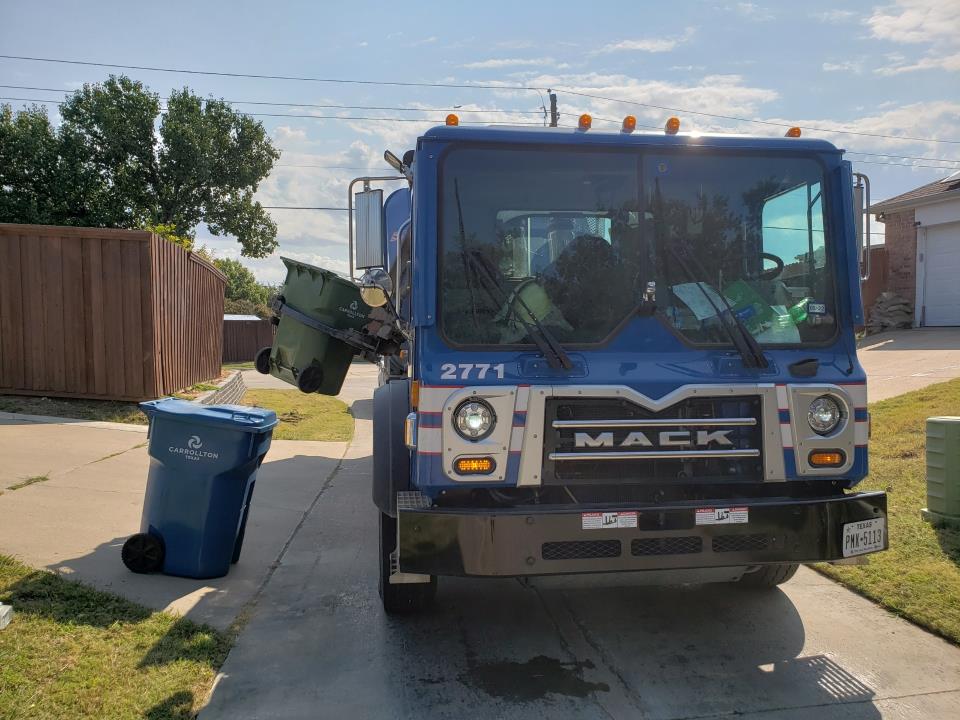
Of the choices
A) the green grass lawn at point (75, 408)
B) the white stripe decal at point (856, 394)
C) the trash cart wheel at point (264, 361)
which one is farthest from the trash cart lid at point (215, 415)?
the green grass lawn at point (75, 408)

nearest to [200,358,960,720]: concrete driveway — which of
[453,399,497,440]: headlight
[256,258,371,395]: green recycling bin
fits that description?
[453,399,497,440]: headlight

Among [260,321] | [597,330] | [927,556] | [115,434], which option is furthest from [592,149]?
[260,321]

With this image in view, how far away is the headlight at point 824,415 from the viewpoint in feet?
13.0

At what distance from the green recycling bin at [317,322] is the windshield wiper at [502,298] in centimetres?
301

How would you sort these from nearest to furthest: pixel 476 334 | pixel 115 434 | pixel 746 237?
→ pixel 476 334, pixel 746 237, pixel 115 434

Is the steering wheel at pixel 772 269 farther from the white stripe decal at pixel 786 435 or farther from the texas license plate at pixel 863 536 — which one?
the texas license plate at pixel 863 536

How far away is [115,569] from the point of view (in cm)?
528

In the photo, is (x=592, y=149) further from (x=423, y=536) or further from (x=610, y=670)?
(x=610, y=670)

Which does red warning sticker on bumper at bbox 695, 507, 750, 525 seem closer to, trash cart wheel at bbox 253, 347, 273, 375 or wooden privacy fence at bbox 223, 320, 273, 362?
trash cart wheel at bbox 253, 347, 273, 375

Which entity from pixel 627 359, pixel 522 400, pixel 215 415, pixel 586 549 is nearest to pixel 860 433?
pixel 627 359

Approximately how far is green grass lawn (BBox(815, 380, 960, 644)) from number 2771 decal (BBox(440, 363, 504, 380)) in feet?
9.54

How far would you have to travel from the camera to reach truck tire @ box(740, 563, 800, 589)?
5.04m

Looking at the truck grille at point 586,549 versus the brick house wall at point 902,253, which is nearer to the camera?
the truck grille at point 586,549

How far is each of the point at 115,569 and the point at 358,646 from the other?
194cm
